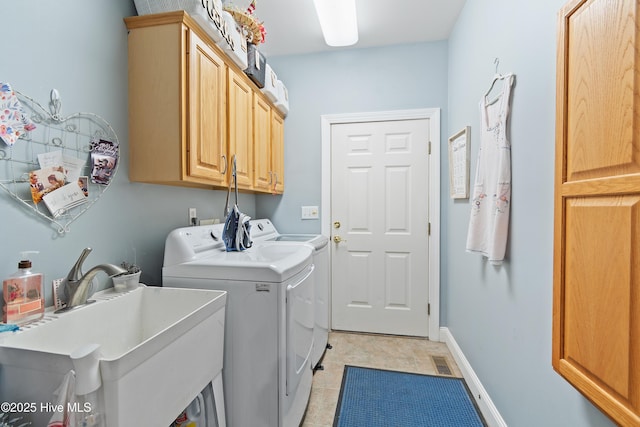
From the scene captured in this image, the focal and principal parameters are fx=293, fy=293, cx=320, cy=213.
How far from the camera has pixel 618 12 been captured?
29.8 inches

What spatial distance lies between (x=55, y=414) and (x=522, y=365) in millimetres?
1683

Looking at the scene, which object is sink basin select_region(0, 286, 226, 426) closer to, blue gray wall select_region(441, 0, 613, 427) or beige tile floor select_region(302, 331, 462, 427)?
beige tile floor select_region(302, 331, 462, 427)

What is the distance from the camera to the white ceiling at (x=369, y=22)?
2.20 meters

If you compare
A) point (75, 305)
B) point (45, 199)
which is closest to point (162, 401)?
point (75, 305)

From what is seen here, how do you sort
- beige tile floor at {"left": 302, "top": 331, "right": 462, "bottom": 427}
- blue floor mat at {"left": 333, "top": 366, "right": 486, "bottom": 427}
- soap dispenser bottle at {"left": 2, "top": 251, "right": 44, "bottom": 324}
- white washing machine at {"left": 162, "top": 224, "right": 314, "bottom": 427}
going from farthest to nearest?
beige tile floor at {"left": 302, "top": 331, "right": 462, "bottom": 427} → blue floor mat at {"left": 333, "top": 366, "right": 486, "bottom": 427} → white washing machine at {"left": 162, "top": 224, "right": 314, "bottom": 427} → soap dispenser bottle at {"left": 2, "top": 251, "right": 44, "bottom": 324}

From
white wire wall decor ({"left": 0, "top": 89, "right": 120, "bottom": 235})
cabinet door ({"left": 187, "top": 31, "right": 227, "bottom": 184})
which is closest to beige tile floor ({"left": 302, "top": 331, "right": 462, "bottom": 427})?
cabinet door ({"left": 187, "top": 31, "right": 227, "bottom": 184})

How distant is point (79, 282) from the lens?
3.51 feet

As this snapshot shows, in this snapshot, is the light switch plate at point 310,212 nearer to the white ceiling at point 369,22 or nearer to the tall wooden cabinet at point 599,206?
the white ceiling at point 369,22

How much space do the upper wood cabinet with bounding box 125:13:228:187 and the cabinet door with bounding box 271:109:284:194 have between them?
1162mm

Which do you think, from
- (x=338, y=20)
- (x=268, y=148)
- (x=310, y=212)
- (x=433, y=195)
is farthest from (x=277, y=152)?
(x=433, y=195)

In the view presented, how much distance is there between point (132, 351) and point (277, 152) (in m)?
2.23

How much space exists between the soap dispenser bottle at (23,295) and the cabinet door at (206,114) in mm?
688

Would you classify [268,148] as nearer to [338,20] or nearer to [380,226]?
[338,20]

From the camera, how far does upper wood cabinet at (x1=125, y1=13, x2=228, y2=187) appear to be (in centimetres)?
138
